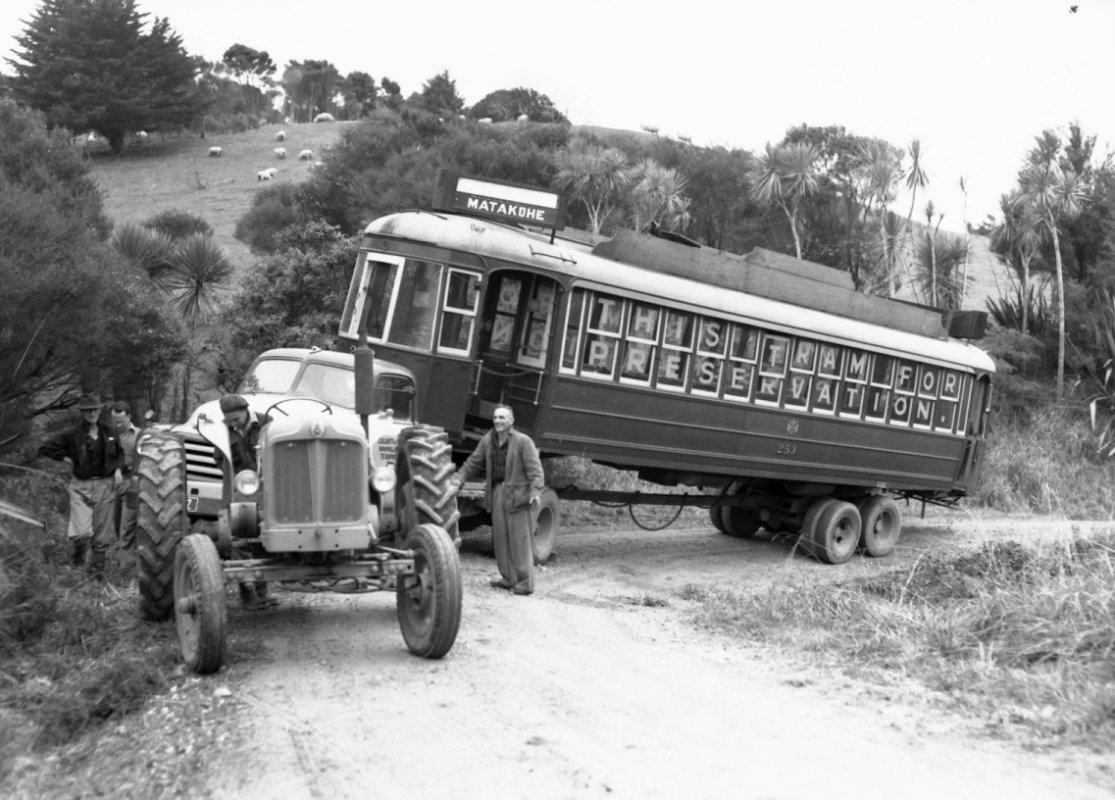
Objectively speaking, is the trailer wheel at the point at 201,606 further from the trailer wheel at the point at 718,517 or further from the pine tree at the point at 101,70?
the pine tree at the point at 101,70

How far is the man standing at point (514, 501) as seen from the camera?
458 inches

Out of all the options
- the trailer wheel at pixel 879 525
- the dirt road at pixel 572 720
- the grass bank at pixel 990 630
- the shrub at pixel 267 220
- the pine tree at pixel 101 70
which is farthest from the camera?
the pine tree at pixel 101 70

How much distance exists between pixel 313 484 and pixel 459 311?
606 centimetres

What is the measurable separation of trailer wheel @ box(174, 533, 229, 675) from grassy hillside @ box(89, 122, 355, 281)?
30.9 meters

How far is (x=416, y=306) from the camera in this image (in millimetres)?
14328

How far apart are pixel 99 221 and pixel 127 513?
13.2 metres

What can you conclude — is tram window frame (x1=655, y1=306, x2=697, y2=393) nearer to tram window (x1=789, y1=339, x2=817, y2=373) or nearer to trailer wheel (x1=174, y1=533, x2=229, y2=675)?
tram window (x1=789, y1=339, x2=817, y2=373)

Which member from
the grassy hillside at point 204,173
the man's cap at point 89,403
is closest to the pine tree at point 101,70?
the grassy hillside at point 204,173

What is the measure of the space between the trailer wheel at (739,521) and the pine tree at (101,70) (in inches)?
1866

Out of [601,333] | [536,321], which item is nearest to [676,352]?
[601,333]

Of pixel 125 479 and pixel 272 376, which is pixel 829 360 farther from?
pixel 125 479

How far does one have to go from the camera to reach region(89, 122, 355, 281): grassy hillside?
48.1 meters

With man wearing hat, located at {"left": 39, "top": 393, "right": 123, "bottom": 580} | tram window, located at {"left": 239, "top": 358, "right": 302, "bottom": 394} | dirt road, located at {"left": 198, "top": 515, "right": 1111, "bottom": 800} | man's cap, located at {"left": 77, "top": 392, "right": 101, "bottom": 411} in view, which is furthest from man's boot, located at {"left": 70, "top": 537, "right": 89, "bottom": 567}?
dirt road, located at {"left": 198, "top": 515, "right": 1111, "bottom": 800}

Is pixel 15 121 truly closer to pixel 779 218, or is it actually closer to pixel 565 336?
pixel 565 336
